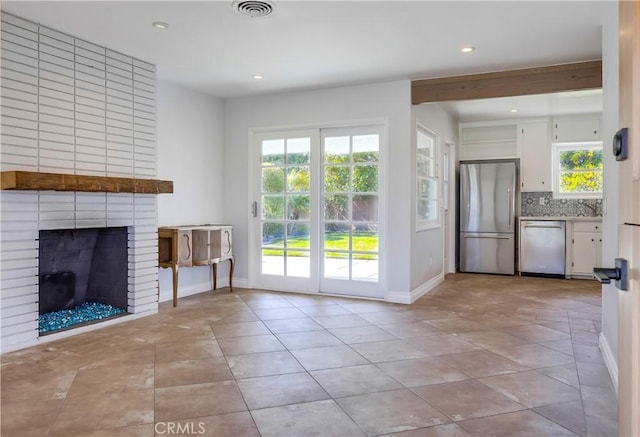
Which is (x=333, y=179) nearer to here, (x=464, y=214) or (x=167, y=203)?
(x=167, y=203)

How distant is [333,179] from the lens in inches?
203

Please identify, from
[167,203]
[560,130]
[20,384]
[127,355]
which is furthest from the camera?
[560,130]

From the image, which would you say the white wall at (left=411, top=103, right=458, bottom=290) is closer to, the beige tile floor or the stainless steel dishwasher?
the beige tile floor

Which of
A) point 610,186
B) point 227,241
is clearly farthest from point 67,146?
point 610,186

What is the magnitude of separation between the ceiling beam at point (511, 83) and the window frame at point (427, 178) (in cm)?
48

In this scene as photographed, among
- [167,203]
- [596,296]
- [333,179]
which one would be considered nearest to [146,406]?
[167,203]

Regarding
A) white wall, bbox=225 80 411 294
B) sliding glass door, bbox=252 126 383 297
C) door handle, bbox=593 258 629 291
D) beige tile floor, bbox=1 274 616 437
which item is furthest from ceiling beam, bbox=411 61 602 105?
door handle, bbox=593 258 629 291

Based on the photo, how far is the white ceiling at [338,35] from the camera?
303cm

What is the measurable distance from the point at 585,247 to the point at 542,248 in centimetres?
55

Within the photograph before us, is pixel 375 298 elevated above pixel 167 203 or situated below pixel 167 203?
below

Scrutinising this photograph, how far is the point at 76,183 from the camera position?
335 centimetres

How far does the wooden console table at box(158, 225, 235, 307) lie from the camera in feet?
14.8

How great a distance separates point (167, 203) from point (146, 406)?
9.59 ft
